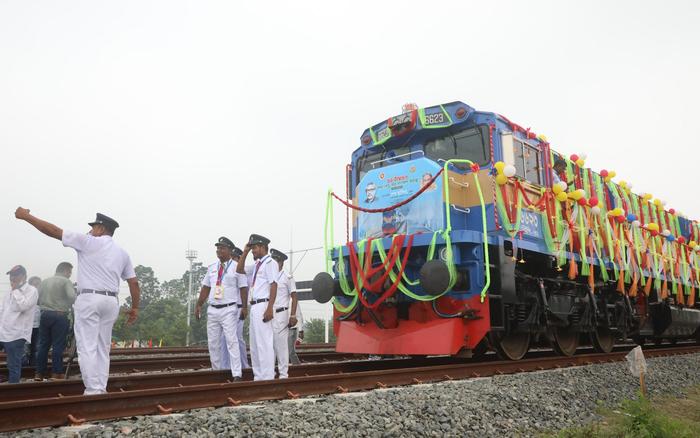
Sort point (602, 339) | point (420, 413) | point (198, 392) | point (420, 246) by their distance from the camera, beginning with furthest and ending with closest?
point (602, 339) → point (420, 246) → point (198, 392) → point (420, 413)

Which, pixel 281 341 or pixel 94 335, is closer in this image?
pixel 94 335

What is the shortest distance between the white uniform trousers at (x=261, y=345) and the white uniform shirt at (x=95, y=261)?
1694 mm

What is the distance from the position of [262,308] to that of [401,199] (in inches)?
99.4

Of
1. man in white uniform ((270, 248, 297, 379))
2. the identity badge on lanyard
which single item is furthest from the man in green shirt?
man in white uniform ((270, 248, 297, 379))

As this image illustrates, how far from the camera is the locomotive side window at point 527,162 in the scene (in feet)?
24.8

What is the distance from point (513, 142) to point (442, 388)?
3.82 metres

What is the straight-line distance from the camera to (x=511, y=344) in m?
7.85

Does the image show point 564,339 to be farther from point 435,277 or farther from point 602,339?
point 435,277

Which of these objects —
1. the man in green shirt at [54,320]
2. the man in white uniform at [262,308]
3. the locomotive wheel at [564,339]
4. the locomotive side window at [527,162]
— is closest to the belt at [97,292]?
the man in white uniform at [262,308]

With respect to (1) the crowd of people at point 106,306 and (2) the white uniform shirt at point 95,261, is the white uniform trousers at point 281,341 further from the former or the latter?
(2) the white uniform shirt at point 95,261

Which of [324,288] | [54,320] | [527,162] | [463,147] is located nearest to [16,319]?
[54,320]

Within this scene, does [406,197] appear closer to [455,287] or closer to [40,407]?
[455,287]

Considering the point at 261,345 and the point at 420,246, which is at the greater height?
the point at 420,246

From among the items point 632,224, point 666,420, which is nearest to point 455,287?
point 666,420
